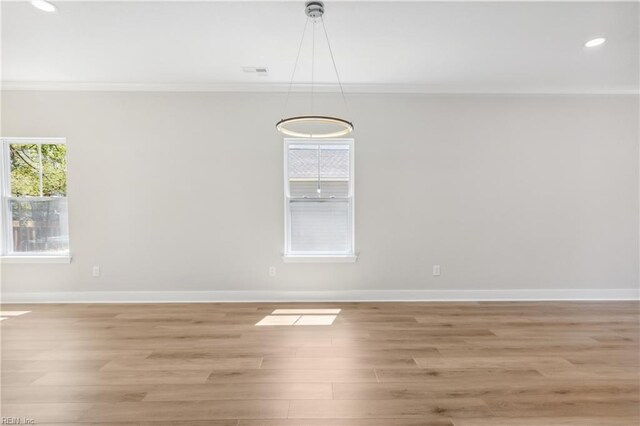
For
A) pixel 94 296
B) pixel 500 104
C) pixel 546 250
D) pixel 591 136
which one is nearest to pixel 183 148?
pixel 94 296

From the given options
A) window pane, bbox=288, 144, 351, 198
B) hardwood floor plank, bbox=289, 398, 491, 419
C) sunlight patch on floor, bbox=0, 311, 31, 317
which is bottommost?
hardwood floor plank, bbox=289, 398, 491, 419

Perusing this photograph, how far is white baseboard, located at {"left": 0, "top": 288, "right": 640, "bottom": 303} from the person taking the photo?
12.3 feet

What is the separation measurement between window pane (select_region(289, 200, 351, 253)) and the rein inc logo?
8.74ft

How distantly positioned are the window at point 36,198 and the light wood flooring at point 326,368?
3.14 ft

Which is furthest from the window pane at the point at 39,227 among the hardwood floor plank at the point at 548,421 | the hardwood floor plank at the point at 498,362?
the hardwood floor plank at the point at 548,421

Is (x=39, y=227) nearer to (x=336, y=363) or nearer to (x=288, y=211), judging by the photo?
(x=288, y=211)

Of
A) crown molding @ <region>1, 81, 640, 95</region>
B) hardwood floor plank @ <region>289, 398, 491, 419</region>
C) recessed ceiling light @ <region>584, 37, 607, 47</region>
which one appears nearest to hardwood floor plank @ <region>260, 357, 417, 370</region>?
hardwood floor plank @ <region>289, 398, 491, 419</region>

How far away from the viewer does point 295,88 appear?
3723mm

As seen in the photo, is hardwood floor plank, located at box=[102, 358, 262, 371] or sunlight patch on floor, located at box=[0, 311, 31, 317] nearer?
hardwood floor plank, located at box=[102, 358, 262, 371]

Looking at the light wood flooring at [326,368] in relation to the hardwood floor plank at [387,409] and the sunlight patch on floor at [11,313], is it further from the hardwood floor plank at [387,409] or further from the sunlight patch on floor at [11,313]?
the sunlight patch on floor at [11,313]

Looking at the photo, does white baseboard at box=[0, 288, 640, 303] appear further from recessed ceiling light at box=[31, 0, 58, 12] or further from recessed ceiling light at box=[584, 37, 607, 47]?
recessed ceiling light at box=[31, 0, 58, 12]

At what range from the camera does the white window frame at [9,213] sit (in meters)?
3.69

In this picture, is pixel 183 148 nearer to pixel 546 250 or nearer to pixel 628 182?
pixel 546 250

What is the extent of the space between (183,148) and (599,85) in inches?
212
